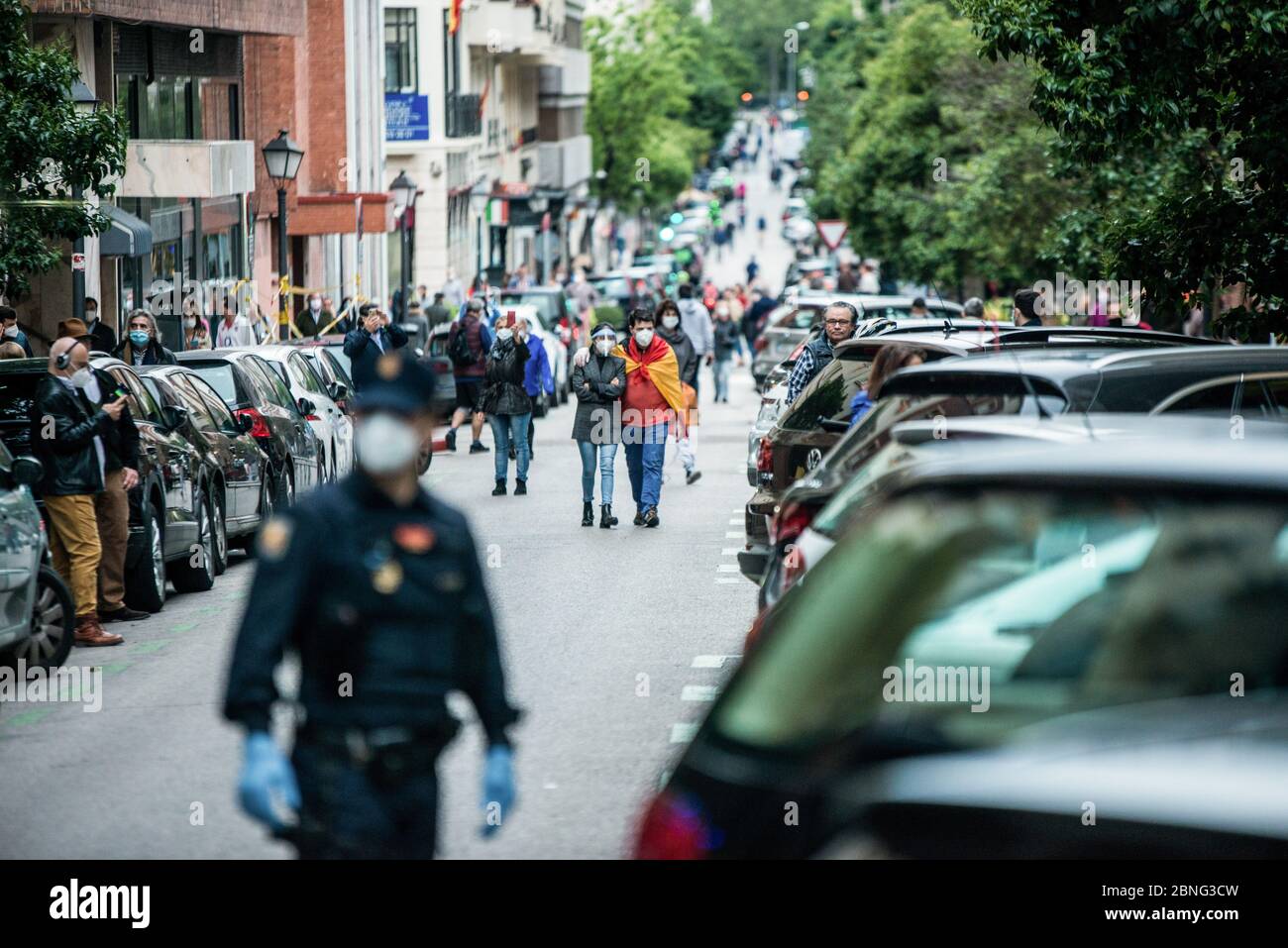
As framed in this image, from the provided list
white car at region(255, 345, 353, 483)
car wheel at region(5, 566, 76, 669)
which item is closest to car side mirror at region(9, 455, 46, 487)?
car wheel at region(5, 566, 76, 669)

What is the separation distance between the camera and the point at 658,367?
18500 mm

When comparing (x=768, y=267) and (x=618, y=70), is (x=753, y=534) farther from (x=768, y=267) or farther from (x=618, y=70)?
(x=768, y=267)

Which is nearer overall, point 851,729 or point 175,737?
point 851,729

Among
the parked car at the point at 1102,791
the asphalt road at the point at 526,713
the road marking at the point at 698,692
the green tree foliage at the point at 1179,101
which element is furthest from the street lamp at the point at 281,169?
the parked car at the point at 1102,791

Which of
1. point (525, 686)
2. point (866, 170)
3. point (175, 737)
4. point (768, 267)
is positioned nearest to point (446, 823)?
point (175, 737)

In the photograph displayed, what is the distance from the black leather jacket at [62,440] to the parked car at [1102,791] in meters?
9.45

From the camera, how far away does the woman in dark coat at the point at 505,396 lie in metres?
21.5

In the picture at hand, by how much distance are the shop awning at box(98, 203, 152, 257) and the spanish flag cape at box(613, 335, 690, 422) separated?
11.1 m

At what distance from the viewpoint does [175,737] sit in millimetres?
9930

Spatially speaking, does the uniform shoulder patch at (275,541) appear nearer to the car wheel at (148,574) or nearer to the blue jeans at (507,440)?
the car wheel at (148,574)

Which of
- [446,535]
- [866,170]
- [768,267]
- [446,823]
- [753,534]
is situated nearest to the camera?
[446,535]

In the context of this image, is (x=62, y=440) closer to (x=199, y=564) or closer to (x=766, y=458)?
(x=199, y=564)

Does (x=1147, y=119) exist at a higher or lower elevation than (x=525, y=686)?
higher
